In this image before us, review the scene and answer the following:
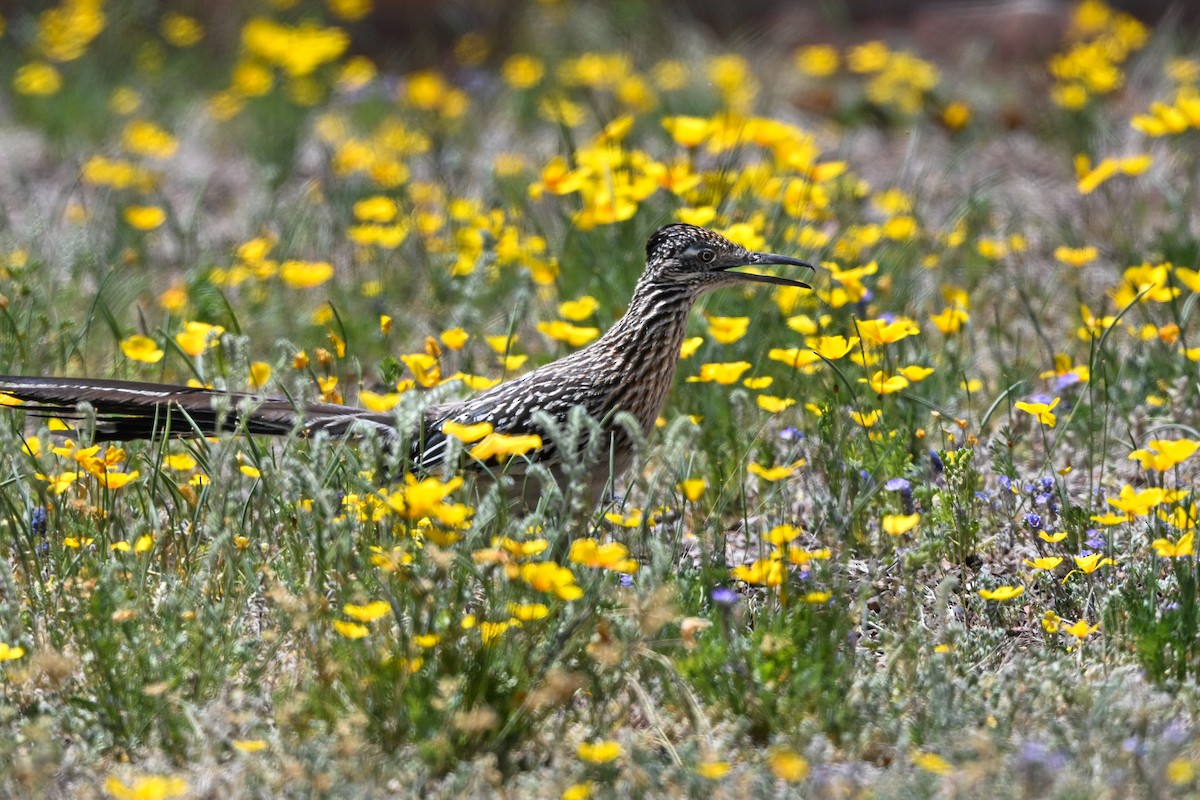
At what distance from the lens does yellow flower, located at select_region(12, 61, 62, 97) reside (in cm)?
916

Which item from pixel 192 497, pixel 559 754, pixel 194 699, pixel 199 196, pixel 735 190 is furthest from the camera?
pixel 199 196

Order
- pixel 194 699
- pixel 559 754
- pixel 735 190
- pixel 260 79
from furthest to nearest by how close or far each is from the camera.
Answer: pixel 260 79, pixel 735 190, pixel 194 699, pixel 559 754

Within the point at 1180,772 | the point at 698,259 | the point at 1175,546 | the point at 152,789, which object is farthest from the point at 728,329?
the point at 152,789

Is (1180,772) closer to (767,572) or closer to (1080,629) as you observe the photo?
(1080,629)

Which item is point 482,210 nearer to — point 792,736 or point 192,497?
point 192,497

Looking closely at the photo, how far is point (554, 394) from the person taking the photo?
419 cm

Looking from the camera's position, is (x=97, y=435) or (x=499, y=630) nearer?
(x=499, y=630)

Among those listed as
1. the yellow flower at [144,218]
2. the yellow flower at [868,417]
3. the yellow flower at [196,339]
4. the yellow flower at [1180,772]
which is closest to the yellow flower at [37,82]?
the yellow flower at [144,218]

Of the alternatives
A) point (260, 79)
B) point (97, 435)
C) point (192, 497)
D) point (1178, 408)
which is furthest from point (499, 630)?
point (260, 79)

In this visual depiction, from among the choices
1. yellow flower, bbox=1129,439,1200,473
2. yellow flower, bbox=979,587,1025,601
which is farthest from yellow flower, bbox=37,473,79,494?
yellow flower, bbox=1129,439,1200,473

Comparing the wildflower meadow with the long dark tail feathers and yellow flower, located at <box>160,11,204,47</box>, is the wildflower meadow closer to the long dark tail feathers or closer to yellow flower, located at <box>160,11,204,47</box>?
the long dark tail feathers

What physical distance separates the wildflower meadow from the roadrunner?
4.5 inches

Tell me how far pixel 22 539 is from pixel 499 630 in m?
1.64

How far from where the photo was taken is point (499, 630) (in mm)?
3062
